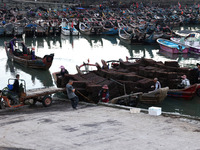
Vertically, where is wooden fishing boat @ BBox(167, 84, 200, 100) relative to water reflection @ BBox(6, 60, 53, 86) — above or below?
below

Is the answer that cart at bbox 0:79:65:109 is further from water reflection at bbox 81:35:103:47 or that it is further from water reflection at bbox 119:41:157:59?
water reflection at bbox 81:35:103:47

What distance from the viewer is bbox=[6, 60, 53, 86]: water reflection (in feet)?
66.5

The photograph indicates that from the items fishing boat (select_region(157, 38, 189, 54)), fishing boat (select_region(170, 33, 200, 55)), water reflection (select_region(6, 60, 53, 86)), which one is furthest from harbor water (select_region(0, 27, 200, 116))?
fishing boat (select_region(170, 33, 200, 55))

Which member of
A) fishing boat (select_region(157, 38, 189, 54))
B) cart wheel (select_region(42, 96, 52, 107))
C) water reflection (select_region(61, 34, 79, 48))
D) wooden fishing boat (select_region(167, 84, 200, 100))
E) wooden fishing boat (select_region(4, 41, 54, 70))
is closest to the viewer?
cart wheel (select_region(42, 96, 52, 107))

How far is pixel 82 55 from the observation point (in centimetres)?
2873

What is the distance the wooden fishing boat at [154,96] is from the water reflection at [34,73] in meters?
7.33

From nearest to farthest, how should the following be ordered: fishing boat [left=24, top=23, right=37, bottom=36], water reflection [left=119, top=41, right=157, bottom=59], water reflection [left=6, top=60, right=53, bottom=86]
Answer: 1. water reflection [left=6, top=60, right=53, bottom=86]
2. water reflection [left=119, top=41, right=157, bottom=59]
3. fishing boat [left=24, top=23, right=37, bottom=36]

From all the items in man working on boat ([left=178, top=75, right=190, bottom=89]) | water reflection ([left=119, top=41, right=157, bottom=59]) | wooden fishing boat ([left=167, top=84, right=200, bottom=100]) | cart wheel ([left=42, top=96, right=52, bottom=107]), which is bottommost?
wooden fishing boat ([left=167, top=84, right=200, bottom=100])

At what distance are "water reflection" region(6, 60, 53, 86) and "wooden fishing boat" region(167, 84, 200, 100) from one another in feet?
25.4

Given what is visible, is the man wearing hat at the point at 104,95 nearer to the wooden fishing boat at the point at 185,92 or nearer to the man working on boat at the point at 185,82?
the wooden fishing boat at the point at 185,92

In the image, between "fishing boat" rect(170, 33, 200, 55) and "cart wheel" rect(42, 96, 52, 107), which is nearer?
"cart wheel" rect(42, 96, 52, 107)

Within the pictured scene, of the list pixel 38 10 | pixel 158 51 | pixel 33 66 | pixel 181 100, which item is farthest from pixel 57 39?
pixel 181 100

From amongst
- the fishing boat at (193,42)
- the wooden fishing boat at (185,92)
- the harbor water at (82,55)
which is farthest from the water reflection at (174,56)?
the wooden fishing boat at (185,92)

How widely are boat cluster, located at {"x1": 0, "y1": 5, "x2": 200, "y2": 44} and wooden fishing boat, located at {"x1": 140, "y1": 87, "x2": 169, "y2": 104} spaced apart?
1999 centimetres
